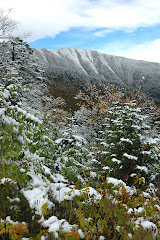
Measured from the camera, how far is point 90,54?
252 ft

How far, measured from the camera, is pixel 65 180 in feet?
10.0

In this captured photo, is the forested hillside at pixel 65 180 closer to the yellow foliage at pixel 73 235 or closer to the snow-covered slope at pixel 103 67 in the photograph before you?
the yellow foliage at pixel 73 235

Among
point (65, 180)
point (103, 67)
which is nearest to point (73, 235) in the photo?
point (65, 180)

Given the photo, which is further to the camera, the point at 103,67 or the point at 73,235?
the point at 103,67

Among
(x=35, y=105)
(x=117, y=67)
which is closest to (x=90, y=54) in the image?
(x=117, y=67)

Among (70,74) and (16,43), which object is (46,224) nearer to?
(16,43)

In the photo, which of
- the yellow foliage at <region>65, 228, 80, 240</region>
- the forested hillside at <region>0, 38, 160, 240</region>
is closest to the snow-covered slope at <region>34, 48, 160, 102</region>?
the forested hillside at <region>0, 38, 160, 240</region>

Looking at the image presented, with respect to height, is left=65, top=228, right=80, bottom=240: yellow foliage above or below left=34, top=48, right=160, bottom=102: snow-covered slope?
below

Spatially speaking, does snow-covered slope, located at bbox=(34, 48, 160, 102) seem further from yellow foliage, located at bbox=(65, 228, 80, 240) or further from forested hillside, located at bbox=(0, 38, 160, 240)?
yellow foliage, located at bbox=(65, 228, 80, 240)

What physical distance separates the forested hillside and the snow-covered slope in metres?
42.5

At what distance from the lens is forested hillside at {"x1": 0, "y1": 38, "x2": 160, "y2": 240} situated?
1723mm

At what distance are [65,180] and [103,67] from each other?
72283mm

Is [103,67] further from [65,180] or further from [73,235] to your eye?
[73,235]

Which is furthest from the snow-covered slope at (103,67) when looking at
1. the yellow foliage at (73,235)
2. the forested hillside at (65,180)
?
the yellow foliage at (73,235)
